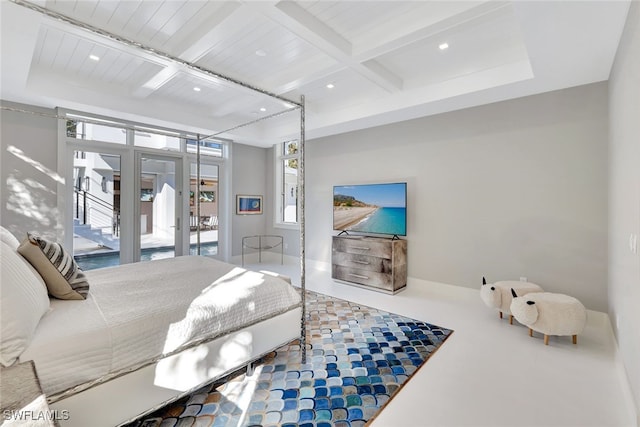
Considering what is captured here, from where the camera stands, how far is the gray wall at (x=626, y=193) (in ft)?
5.68

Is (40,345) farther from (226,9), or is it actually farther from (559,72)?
(559,72)

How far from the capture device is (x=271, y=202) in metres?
6.62

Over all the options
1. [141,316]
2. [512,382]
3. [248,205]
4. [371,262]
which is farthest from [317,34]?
[248,205]

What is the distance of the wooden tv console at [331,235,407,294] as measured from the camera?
13.7 ft

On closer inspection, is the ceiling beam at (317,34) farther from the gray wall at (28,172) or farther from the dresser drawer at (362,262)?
the gray wall at (28,172)

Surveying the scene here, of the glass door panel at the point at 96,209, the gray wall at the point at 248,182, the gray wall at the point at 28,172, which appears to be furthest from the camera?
the gray wall at the point at 248,182

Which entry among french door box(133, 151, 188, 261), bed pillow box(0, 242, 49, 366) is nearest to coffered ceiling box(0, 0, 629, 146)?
french door box(133, 151, 188, 261)

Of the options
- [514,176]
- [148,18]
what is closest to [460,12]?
[514,176]

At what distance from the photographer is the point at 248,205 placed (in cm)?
636

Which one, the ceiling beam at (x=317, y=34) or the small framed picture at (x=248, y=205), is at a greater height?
the ceiling beam at (x=317, y=34)

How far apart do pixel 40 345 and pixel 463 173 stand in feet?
14.2

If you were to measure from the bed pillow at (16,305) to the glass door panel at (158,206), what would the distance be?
3.49 meters

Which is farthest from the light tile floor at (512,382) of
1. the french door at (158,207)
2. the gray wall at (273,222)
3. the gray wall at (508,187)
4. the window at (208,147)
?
the window at (208,147)

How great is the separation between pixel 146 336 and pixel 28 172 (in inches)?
146
